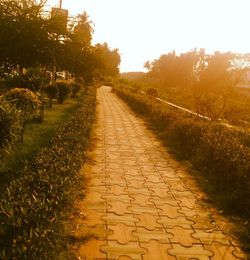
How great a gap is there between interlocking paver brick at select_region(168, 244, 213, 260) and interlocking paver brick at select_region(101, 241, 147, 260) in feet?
1.15

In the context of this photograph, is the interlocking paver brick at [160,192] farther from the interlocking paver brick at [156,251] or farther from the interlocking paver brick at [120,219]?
the interlocking paver brick at [156,251]

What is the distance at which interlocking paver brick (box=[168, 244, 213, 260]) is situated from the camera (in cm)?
393

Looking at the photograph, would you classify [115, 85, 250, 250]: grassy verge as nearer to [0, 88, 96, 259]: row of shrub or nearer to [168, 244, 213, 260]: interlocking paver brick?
[168, 244, 213, 260]: interlocking paver brick

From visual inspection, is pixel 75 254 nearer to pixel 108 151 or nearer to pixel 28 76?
pixel 108 151

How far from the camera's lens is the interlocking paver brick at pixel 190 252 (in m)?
3.93

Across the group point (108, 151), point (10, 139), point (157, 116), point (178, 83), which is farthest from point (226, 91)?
point (178, 83)

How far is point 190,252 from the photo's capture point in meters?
4.02

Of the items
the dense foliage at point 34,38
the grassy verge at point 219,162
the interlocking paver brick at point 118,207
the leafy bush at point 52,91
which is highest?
the dense foliage at point 34,38

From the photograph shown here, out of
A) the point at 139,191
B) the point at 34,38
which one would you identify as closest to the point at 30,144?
the point at 34,38

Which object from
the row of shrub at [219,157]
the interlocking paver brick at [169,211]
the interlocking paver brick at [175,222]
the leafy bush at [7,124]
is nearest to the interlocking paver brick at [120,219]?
the interlocking paver brick at [175,222]

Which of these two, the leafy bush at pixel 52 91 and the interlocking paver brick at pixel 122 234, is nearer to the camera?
the interlocking paver brick at pixel 122 234

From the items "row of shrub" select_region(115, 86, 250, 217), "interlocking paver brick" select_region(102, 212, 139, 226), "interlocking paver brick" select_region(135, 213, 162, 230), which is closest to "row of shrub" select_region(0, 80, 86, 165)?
"interlocking paver brick" select_region(102, 212, 139, 226)

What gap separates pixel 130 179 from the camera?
265 inches

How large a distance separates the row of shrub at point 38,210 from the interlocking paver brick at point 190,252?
1.23 meters
